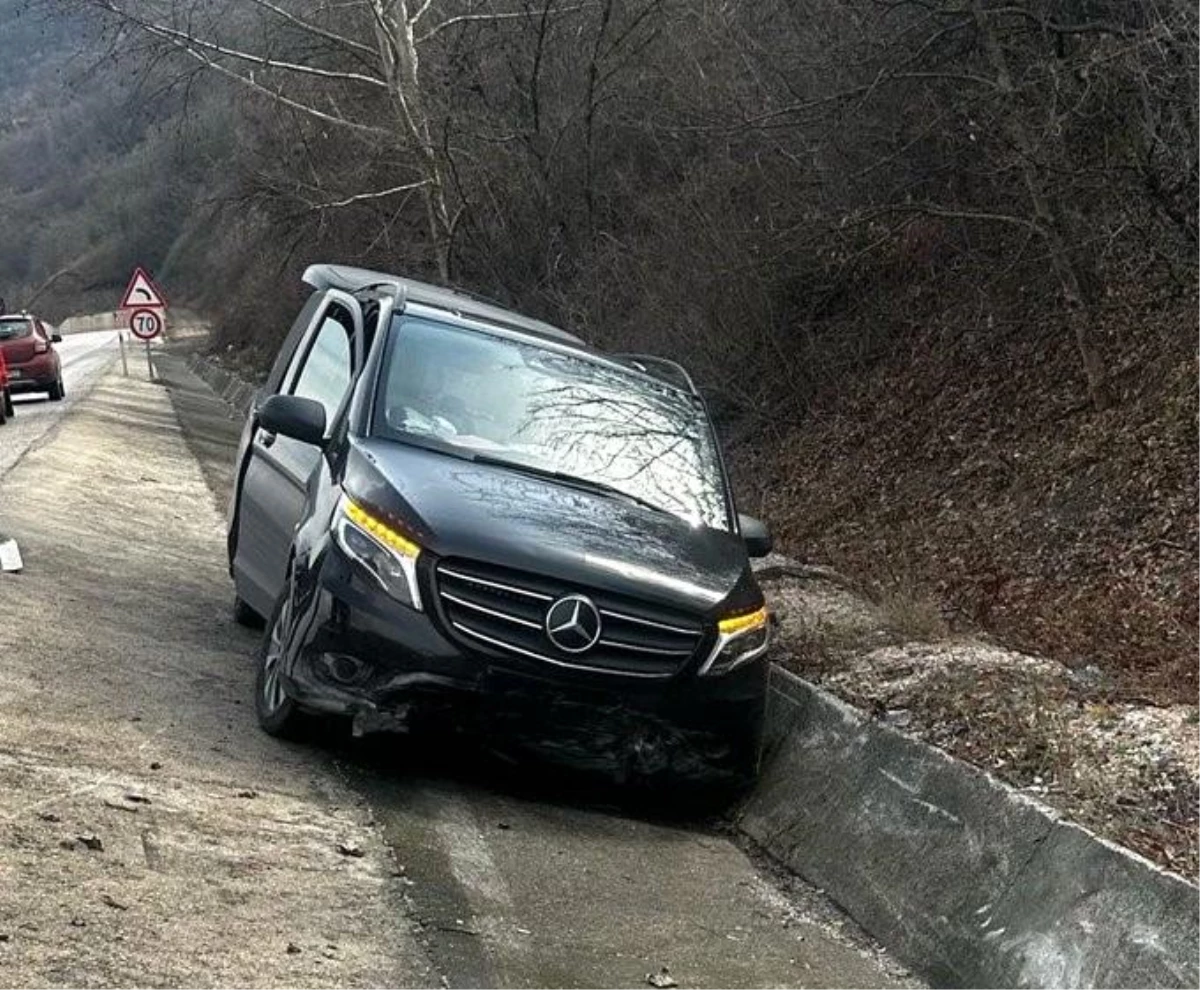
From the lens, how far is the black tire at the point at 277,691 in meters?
6.52

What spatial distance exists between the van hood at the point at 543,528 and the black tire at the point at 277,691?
2.18 ft

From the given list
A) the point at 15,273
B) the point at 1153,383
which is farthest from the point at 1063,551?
the point at 15,273

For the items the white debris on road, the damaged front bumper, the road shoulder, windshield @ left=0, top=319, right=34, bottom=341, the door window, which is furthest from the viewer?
windshield @ left=0, top=319, right=34, bottom=341

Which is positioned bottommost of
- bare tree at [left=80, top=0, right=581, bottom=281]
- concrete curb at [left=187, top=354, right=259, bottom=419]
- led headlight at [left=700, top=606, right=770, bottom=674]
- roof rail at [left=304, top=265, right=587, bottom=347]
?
concrete curb at [left=187, top=354, right=259, bottom=419]

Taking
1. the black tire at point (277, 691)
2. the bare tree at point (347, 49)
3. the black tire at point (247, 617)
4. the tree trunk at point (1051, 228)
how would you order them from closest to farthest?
the black tire at point (277, 691) < the black tire at point (247, 617) < the tree trunk at point (1051, 228) < the bare tree at point (347, 49)

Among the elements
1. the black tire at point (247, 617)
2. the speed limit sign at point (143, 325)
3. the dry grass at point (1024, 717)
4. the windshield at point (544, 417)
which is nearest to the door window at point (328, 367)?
the windshield at point (544, 417)

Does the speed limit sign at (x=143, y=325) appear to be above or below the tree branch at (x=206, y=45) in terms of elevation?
below

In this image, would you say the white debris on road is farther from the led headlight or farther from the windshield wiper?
the led headlight

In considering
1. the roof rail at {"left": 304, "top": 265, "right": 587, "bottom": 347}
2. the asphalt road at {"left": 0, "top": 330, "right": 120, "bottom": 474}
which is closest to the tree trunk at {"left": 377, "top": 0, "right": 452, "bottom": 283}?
the asphalt road at {"left": 0, "top": 330, "right": 120, "bottom": 474}

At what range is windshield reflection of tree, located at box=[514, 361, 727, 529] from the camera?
7160mm

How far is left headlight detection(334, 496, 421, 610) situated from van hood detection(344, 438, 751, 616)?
5cm

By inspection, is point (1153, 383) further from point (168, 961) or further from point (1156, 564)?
point (168, 961)

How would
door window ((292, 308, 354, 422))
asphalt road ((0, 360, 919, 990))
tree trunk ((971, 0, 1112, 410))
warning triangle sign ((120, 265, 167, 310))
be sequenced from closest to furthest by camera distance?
asphalt road ((0, 360, 919, 990)) < door window ((292, 308, 354, 422)) < tree trunk ((971, 0, 1112, 410)) < warning triangle sign ((120, 265, 167, 310))

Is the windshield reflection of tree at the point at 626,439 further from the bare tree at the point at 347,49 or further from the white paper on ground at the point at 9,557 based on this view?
the bare tree at the point at 347,49
